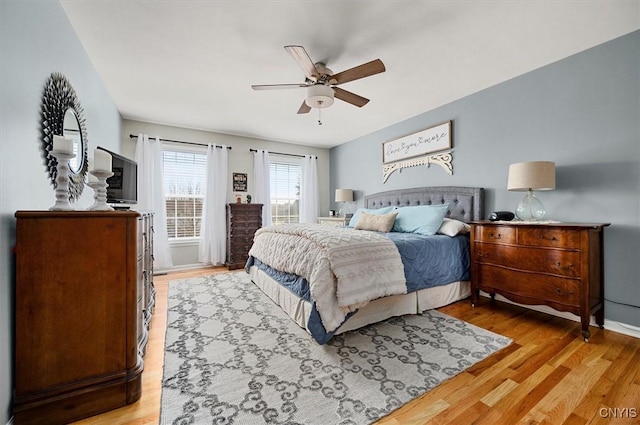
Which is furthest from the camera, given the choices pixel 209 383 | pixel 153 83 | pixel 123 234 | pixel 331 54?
pixel 153 83

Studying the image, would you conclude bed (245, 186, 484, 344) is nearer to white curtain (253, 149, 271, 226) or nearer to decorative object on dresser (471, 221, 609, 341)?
decorative object on dresser (471, 221, 609, 341)

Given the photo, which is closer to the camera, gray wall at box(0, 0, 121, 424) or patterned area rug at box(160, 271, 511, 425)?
gray wall at box(0, 0, 121, 424)

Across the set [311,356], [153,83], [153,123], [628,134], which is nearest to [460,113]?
[628,134]

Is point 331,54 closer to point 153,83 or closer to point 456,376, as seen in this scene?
point 153,83

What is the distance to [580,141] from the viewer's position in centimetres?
246

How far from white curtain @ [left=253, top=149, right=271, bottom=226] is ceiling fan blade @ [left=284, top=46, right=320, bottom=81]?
2909 mm

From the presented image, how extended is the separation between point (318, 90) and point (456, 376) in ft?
8.14

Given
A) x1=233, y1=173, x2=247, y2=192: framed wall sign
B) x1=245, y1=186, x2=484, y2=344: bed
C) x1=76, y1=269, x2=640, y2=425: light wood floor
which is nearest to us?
x1=76, y1=269, x2=640, y2=425: light wood floor

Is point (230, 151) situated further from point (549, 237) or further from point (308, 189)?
point (549, 237)

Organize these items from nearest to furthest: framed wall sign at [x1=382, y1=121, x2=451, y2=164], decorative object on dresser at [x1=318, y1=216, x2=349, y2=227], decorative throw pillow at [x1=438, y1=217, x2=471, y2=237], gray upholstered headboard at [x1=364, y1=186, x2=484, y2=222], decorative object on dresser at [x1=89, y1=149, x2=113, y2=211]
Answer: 1. decorative object on dresser at [x1=89, y1=149, x2=113, y2=211]
2. decorative throw pillow at [x1=438, y1=217, x2=471, y2=237]
3. gray upholstered headboard at [x1=364, y1=186, x2=484, y2=222]
4. framed wall sign at [x1=382, y1=121, x2=451, y2=164]
5. decorative object on dresser at [x1=318, y1=216, x2=349, y2=227]

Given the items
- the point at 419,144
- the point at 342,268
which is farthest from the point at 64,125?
the point at 419,144

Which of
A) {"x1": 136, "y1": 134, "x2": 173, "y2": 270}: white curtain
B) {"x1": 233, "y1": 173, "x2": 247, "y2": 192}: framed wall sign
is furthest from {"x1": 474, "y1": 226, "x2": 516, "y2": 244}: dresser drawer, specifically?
{"x1": 136, "y1": 134, "x2": 173, "y2": 270}: white curtain

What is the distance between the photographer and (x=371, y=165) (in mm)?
4984

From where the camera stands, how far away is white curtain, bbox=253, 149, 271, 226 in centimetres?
516
